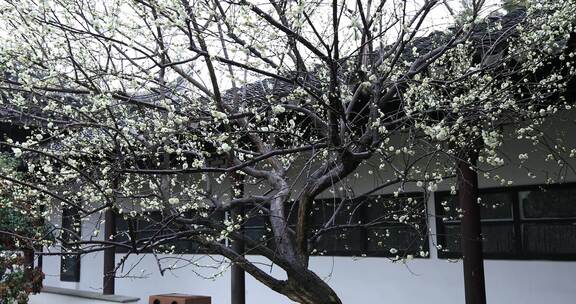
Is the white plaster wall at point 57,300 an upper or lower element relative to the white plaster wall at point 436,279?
lower

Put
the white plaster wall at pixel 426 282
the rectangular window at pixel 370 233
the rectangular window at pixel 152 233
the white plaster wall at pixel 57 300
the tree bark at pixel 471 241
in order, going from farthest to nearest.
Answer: the white plaster wall at pixel 57 300 → the rectangular window at pixel 370 233 → the white plaster wall at pixel 426 282 → the tree bark at pixel 471 241 → the rectangular window at pixel 152 233

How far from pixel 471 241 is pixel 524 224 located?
1507 mm

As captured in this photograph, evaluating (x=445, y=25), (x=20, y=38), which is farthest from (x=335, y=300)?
(x=20, y=38)

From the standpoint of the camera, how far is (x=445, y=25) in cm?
408

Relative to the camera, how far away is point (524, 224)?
6715 millimetres

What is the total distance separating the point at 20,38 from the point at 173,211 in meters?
1.87

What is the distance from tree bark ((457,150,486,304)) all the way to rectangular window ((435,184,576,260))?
626 mm

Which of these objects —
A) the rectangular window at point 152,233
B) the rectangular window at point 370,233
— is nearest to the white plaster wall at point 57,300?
the rectangular window at point 152,233

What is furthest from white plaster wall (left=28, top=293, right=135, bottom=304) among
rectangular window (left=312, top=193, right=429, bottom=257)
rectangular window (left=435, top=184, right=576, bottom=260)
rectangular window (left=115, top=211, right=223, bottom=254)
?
A: rectangular window (left=435, top=184, right=576, bottom=260)

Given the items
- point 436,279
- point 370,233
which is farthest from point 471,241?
point 370,233

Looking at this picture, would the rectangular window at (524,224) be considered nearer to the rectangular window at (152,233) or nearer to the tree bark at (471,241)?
the tree bark at (471,241)

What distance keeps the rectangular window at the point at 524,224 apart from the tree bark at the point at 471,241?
24.7 inches

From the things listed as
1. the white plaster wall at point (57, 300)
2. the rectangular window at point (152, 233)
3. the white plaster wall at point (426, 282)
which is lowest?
the white plaster wall at point (57, 300)

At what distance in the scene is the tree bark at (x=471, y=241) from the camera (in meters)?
5.45
